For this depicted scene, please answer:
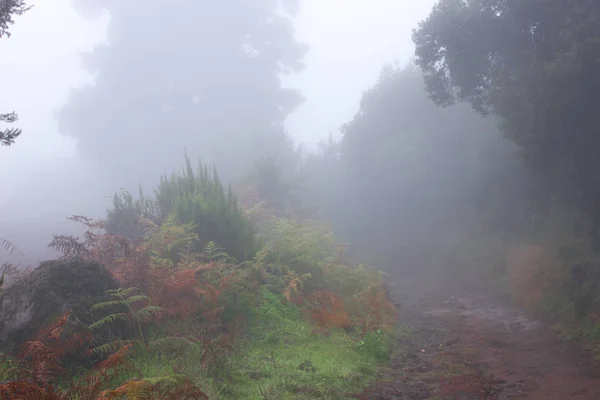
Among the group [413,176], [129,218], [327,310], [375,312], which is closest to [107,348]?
[327,310]

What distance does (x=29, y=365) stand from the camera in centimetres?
525

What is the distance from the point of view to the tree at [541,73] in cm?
1185

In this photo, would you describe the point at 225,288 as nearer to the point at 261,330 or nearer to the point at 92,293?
the point at 261,330

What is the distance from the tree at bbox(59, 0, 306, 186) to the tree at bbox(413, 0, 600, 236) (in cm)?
2548

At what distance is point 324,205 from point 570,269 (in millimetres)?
24327

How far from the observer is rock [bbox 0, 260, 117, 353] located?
19.7ft

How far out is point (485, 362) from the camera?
27.2 ft

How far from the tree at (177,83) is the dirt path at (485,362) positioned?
31.3 meters

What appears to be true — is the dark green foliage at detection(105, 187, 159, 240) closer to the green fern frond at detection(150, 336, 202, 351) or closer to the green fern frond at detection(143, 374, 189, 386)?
the green fern frond at detection(150, 336, 202, 351)

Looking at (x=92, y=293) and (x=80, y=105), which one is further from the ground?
(x=80, y=105)

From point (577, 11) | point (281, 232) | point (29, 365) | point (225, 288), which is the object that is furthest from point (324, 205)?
point (29, 365)

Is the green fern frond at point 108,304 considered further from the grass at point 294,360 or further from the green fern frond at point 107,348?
the grass at point 294,360

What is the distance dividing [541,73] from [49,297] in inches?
498

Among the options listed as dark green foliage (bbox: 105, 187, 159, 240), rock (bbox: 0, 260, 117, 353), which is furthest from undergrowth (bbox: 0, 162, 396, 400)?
rock (bbox: 0, 260, 117, 353)
